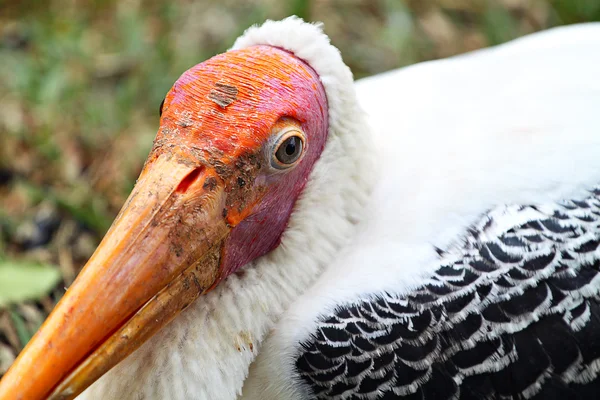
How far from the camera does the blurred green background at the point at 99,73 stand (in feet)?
11.9

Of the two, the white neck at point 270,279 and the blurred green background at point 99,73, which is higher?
the blurred green background at point 99,73

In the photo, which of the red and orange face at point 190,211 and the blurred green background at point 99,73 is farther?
the blurred green background at point 99,73

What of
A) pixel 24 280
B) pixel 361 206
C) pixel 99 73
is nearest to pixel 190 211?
pixel 361 206

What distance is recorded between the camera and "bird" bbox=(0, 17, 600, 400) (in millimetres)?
2068

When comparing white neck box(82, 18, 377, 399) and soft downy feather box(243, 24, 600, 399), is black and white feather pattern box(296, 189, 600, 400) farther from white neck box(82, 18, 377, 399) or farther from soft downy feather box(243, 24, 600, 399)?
white neck box(82, 18, 377, 399)

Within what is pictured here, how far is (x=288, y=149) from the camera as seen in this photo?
224cm

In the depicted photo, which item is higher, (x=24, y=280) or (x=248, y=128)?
(x=24, y=280)

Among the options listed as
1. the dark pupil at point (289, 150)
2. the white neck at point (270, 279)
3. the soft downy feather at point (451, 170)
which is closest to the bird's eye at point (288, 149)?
the dark pupil at point (289, 150)

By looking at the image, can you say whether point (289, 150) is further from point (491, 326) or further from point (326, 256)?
point (491, 326)

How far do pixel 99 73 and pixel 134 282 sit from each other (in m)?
2.76

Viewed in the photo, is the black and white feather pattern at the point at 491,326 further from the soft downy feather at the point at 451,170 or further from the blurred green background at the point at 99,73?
the blurred green background at the point at 99,73

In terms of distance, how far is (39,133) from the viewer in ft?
13.3

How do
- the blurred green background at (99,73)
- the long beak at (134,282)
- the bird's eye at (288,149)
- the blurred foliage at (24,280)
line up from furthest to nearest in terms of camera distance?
the blurred green background at (99,73), the blurred foliage at (24,280), the bird's eye at (288,149), the long beak at (134,282)

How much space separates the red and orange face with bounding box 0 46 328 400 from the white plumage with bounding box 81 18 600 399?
4.0 inches
